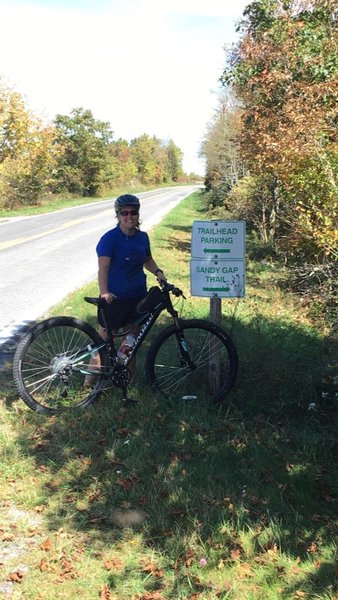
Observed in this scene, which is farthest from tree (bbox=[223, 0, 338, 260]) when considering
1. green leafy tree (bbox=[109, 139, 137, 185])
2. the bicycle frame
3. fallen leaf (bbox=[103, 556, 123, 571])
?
green leafy tree (bbox=[109, 139, 137, 185])

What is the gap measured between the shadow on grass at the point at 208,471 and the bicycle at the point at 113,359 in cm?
17

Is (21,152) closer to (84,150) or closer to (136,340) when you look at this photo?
(84,150)

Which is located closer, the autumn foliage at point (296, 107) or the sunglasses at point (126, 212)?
the sunglasses at point (126, 212)

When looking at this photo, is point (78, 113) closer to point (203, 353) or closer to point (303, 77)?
point (303, 77)

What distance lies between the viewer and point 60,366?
14.2 feet

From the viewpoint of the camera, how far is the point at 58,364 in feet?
14.2

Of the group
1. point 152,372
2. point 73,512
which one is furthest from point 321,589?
point 152,372

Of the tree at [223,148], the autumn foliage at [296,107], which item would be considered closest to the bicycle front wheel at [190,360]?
the autumn foliage at [296,107]

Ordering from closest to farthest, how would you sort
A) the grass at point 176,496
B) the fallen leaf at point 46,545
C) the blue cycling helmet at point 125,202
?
the grass at point 176,496, the fallen leaf at point 46,545, the blue cycling helmet at point 125,202

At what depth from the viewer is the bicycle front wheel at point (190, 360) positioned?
4.48 meters

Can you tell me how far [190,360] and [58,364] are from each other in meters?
1.18

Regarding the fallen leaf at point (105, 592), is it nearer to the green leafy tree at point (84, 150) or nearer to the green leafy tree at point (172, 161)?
the green leafy tree at point (84, 150)

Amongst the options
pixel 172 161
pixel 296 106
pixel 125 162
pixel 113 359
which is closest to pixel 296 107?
pixel 296 106

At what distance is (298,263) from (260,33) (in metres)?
5.31
